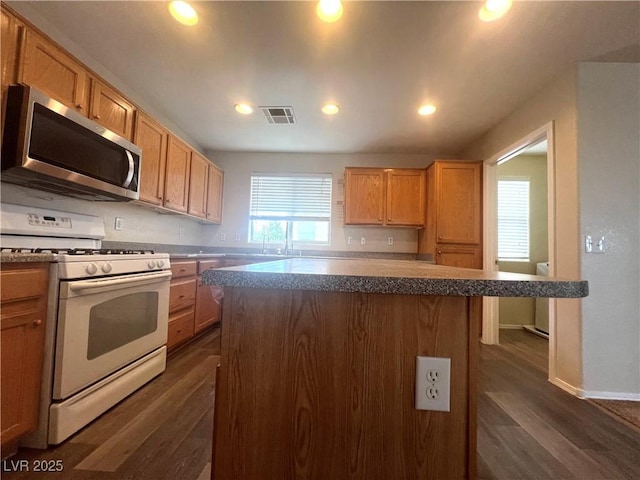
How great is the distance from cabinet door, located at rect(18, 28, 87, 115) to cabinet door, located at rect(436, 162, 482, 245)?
3.39m

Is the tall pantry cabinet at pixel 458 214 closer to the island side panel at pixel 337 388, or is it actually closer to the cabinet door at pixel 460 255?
the cabinet door at pixel 460 255

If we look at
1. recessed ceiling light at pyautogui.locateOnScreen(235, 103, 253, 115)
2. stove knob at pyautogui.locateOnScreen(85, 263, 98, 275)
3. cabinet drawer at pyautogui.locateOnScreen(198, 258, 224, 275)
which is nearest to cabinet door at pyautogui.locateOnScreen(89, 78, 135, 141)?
recessed ceiling light at pyautogui.locateOnScreen(235, 103, 253, 115)

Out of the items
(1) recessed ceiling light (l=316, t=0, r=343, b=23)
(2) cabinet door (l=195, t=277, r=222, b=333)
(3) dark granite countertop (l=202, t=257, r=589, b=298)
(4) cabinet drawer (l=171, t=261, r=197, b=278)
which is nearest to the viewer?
(3) dark granite countertop (l=202, t=257, r=589, b=298)

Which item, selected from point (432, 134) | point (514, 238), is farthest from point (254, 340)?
point (514, 238)

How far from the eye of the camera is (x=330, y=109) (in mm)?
2920

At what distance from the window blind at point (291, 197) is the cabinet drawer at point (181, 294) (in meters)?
1.60

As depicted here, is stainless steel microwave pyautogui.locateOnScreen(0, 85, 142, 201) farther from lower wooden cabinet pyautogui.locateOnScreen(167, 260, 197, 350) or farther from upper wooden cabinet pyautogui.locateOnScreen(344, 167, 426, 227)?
upper wooden cabinet pyautogui.locateOnScreen(344, 167, 426, 227)

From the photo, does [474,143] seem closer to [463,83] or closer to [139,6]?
[463,83]

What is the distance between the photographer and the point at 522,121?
2752 millimetres

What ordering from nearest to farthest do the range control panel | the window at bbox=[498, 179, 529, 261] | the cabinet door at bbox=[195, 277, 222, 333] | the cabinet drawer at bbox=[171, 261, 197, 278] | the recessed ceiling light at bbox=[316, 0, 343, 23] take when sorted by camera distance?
the recessed ceiling light at bbox=[316, 0, 343, 23], the range control panel, the cabinet drawer at bbox=[171, 261, 197, 278], the cabinet door at bbox=[195, 277, 222, 333], the window at bbox=[498, 179, 529, 261]

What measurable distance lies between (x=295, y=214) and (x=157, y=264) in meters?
2.32

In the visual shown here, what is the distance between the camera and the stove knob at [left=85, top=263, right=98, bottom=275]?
60.9 inches

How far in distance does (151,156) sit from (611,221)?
3.65 metres

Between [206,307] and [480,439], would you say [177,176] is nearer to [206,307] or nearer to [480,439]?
[206,307]
